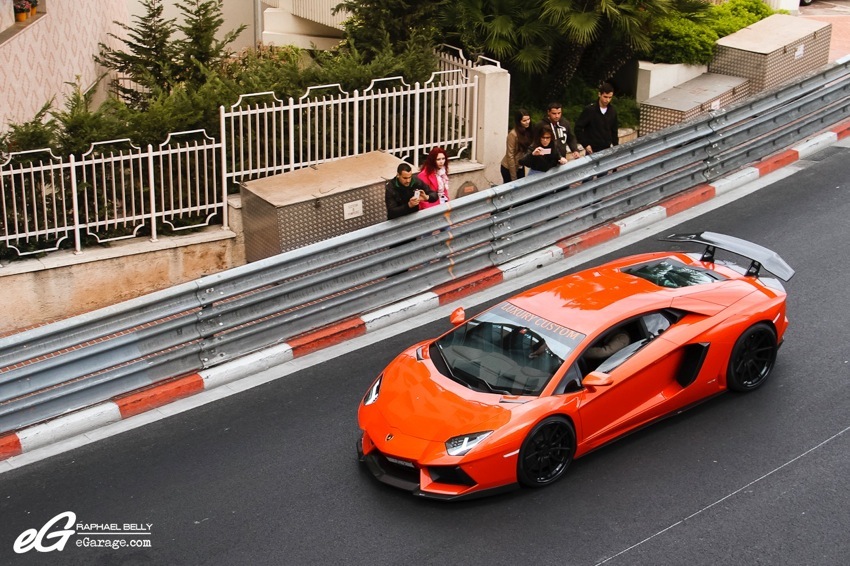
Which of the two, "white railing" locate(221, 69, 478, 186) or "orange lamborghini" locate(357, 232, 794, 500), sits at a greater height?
"white railing" locate(221, 69, 478, 186)

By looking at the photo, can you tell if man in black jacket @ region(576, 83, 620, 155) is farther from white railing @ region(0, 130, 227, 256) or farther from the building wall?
the building wall

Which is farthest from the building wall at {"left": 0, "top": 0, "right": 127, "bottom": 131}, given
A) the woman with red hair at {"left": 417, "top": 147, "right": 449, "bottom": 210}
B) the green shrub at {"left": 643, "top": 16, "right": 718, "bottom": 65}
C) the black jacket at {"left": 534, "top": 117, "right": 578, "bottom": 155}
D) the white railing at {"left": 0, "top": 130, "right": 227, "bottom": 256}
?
the green shrub at {"left": 643, "top": 16, "right": 718, "bottom": 65}

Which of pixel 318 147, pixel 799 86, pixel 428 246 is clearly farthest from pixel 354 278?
pixel 799 86

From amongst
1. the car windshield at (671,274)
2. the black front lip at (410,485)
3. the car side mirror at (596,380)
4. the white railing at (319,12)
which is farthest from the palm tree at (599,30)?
the black front lip at (410,485)

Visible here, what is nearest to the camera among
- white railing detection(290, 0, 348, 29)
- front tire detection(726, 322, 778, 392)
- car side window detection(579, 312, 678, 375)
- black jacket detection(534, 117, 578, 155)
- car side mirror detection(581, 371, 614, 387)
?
car side mirror detection(581, 371, 614, 387)

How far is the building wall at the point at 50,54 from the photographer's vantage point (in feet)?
49.8

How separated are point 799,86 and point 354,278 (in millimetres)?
7572

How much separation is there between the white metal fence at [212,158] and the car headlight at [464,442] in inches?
251

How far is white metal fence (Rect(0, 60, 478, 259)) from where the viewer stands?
41.0 feet

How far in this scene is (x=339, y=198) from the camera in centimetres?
1241

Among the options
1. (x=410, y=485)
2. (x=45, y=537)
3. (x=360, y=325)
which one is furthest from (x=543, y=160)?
(x=45, y=537)

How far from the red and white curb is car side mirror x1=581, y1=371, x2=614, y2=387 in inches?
136

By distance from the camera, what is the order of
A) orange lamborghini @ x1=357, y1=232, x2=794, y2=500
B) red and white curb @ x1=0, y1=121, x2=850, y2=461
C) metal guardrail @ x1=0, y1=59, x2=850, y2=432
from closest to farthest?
orange lamborghini @ x1=357, y1=232, x2=794, y2=500 → red and white curb @ x1=0, y1=121, x2=850, y2=461 → metal guardrail @ x1=0, y1=59, x2=850, y2=432

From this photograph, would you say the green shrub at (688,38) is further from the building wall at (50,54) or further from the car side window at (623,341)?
the car side window at (623,341)
